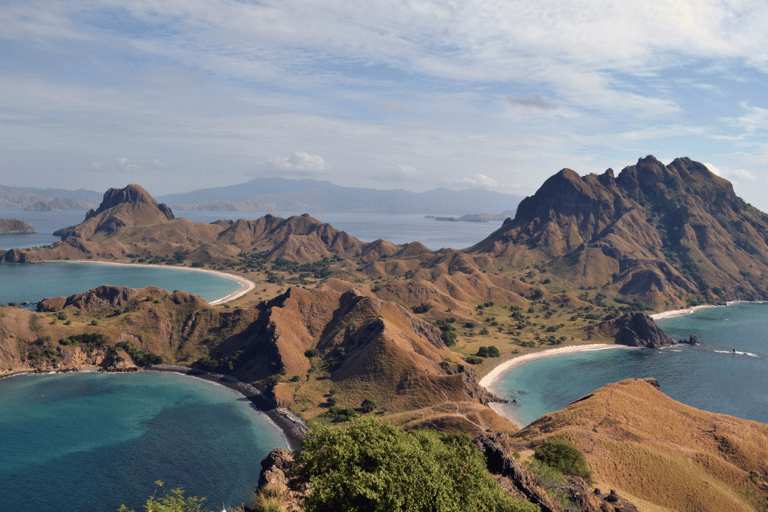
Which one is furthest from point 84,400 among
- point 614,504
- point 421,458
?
point 614,504

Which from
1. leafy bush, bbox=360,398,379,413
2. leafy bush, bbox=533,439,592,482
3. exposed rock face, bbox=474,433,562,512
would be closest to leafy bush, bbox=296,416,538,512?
exposed rock face, bbox=474,433,562,512

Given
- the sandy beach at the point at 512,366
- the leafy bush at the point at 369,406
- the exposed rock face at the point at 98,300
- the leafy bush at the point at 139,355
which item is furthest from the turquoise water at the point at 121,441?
the sandy beach at the point at 512,366

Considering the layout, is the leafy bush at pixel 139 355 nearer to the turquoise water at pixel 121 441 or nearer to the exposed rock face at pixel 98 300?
the turquoise water at pixel 121 441

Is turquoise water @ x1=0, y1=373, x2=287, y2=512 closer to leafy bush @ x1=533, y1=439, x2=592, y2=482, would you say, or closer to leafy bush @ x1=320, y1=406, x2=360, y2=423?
leafy bush @ x1=320, y1=406, x2=360, y2=423

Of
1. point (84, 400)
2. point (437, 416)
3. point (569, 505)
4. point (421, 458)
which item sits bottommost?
point (84, 400)

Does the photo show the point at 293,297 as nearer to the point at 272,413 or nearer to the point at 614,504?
the point at 272,413

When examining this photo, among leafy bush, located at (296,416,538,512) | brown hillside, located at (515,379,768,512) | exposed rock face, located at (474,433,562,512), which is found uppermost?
leafy bush, located at (296,416,538,512)
